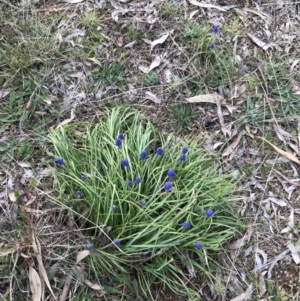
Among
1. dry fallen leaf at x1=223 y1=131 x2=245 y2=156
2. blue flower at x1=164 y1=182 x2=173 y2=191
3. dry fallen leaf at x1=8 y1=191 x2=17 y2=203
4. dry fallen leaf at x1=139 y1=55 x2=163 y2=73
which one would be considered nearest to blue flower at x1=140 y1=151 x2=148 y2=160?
blue flower at x1=164 y1=182 x2=173 y2=191

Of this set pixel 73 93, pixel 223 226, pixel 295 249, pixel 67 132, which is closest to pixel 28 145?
pixel 67 132

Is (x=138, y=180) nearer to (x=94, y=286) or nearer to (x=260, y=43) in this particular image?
(x=94, y=286)

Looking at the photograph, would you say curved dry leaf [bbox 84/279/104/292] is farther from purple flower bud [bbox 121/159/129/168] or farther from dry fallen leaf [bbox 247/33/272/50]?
dry fallen leaf [bbox 247/33/272/50]

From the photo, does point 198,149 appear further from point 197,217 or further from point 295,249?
point 295,249

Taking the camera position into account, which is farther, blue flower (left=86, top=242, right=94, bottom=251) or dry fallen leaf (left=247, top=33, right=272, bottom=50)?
dry fallen leaf (left=247, top=33, right=272, bottom=50)

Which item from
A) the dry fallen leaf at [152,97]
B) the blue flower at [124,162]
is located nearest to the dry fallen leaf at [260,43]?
the dry fallen leaf at [152,97]


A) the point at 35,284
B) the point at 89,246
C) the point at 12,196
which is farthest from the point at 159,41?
the point at 35,284

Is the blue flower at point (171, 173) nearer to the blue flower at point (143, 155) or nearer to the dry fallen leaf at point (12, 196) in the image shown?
the blue flower at point (143, 155)
